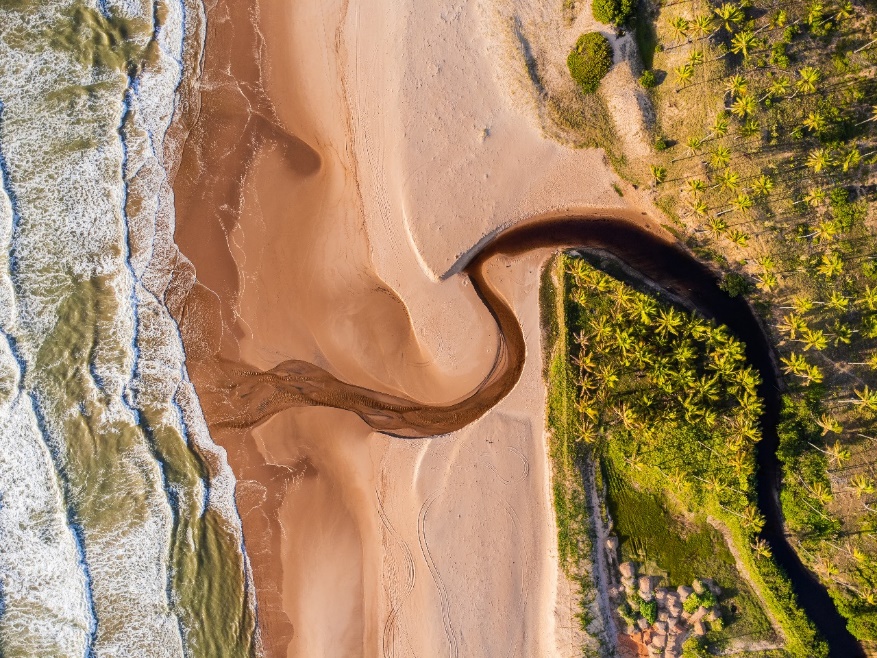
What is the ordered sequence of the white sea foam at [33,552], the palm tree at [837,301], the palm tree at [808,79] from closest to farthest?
the palm tree at [808,79], the palm tree at [837,301], the white sea foam at [33,552]

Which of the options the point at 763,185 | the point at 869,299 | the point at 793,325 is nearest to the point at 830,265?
the point at 869,299

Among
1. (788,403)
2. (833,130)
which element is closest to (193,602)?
(788,403)

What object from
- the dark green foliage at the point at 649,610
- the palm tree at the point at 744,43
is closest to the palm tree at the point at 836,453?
the dark green foliage at the point at 649,610

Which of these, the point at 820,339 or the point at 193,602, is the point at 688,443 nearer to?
the point at 820,339

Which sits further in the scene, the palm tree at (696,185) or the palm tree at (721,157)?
the palm tree at (696,185)

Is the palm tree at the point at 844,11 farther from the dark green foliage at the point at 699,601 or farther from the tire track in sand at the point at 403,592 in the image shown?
the tire track in sand at the point at 403,592

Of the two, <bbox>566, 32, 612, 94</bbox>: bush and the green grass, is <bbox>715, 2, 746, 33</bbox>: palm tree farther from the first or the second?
the green grass
